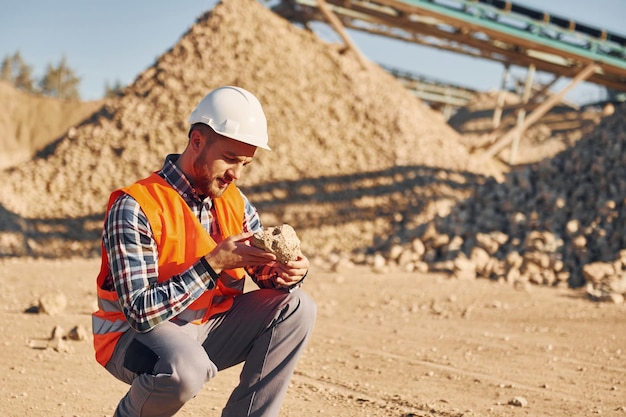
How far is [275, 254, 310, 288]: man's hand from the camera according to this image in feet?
9.02

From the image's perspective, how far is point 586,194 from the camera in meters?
10.3

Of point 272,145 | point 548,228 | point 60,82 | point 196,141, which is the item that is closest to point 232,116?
point 196,141

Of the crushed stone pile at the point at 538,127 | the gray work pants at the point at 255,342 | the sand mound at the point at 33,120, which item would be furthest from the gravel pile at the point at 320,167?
the sand mound at the point at 33,120

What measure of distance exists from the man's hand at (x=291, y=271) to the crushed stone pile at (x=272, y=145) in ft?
27.0

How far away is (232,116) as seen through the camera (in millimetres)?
2691

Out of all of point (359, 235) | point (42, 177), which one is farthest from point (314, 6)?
point (42, 177)

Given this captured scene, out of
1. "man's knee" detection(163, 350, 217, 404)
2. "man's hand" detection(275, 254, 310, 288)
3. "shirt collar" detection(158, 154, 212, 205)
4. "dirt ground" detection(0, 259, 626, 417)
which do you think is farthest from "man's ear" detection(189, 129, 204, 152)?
"dirt ground" detection(0, 259, 626, 417)

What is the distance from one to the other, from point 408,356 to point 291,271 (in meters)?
2.72

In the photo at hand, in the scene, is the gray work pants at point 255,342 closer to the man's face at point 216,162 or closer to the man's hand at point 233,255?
the man's hand at point 233,255

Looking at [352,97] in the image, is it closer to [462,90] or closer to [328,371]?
[328,371]

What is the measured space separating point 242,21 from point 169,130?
2.85 m

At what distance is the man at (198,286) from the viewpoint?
243 cm

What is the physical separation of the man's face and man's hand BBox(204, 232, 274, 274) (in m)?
0.32

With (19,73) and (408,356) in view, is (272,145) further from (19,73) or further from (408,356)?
(19,73)
